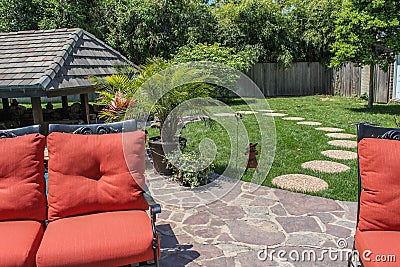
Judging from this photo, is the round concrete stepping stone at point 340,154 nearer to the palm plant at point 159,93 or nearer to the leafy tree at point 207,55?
the palm plant at point 159,93

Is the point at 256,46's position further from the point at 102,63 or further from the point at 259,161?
the point at 259,161

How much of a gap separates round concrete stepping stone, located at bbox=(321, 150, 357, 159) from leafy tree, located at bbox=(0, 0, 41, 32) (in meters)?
16.4

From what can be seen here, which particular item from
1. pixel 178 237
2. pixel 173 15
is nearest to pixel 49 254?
pixel 178 237

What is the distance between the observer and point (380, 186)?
2.52m

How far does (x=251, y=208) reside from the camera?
171 inches

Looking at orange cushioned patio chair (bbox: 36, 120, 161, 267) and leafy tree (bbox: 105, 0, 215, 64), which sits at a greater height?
leafy tree (bbox: 105, 0, 215, 64)

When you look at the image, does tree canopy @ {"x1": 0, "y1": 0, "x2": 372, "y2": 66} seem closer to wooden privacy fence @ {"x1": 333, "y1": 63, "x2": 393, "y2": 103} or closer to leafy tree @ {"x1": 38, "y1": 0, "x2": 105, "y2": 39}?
leafy tree @ {"x1": 38, "y1": 0, "x2": 105, "y2": 39}

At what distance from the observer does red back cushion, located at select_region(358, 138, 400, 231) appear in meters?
2.49

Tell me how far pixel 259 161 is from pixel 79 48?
5.26m

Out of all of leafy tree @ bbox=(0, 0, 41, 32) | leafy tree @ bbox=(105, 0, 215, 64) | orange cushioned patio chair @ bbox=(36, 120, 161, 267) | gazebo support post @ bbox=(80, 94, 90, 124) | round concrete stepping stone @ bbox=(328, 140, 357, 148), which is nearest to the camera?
orange cushioned patio chair @ bbox=(36, 120, 161, 267)

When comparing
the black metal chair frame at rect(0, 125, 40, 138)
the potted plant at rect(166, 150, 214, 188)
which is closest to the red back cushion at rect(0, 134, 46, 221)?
the black metal chair frame at rect(0, 125, 40, 138)

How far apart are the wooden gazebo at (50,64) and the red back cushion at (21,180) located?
3.79 m

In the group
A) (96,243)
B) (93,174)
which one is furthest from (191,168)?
(96,243)

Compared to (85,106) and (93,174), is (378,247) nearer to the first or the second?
(93,174)
